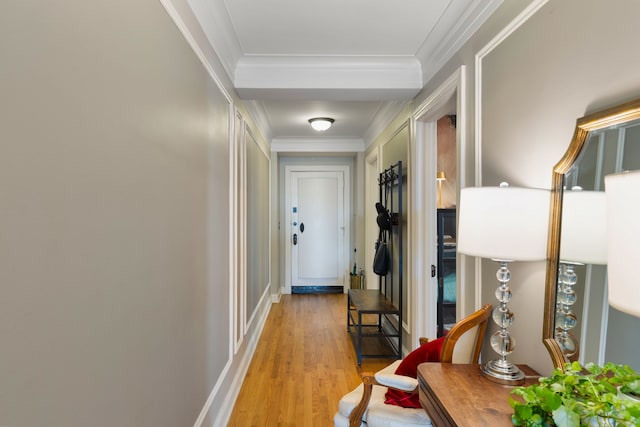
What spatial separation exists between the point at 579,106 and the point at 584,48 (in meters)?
0.17

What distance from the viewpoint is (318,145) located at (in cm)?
519

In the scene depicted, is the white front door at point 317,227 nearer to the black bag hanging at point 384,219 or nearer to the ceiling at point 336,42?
the black bag hanging at point 384,219

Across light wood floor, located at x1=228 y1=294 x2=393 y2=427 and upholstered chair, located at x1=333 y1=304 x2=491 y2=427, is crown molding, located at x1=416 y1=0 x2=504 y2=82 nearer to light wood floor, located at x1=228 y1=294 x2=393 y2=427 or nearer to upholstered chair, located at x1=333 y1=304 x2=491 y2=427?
upholstered chair, located at x1=333 y1=304 x2=491 y2=427

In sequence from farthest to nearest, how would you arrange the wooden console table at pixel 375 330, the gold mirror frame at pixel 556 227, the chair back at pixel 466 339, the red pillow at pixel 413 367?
the wooden console table at pixel 375 330, the red pillow at pixel 413 367, the chair back at pixel 466 339, the gold mirror frame at pixel 556 227

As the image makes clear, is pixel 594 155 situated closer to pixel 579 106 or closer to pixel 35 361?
pixel 579 106

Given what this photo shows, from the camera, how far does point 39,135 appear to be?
69 cm

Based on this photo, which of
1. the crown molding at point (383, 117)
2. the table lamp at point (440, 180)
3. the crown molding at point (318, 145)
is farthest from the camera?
the crown molding at point (318, 145)

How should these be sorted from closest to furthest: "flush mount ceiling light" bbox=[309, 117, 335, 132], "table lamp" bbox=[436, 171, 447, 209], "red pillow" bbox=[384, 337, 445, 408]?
"red pillow" bbox=[384, 337, 445, 408], "table lamp" bbox=[436, 171, 447, 209], "flush mount ceiling light" bbox=[309, 117, 335, 132]

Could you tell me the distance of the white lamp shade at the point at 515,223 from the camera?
116 cm

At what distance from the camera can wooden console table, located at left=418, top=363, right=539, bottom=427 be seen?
1.00 meters

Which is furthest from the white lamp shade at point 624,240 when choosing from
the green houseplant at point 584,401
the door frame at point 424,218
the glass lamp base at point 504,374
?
the door frame at point 424,218

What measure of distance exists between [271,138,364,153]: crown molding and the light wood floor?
2.34 m

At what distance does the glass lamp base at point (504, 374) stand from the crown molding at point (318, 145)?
4.20 metres

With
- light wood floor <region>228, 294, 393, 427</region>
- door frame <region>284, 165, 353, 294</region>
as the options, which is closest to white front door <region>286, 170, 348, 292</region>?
door frame <region>284, 165, 353, 294</region>
